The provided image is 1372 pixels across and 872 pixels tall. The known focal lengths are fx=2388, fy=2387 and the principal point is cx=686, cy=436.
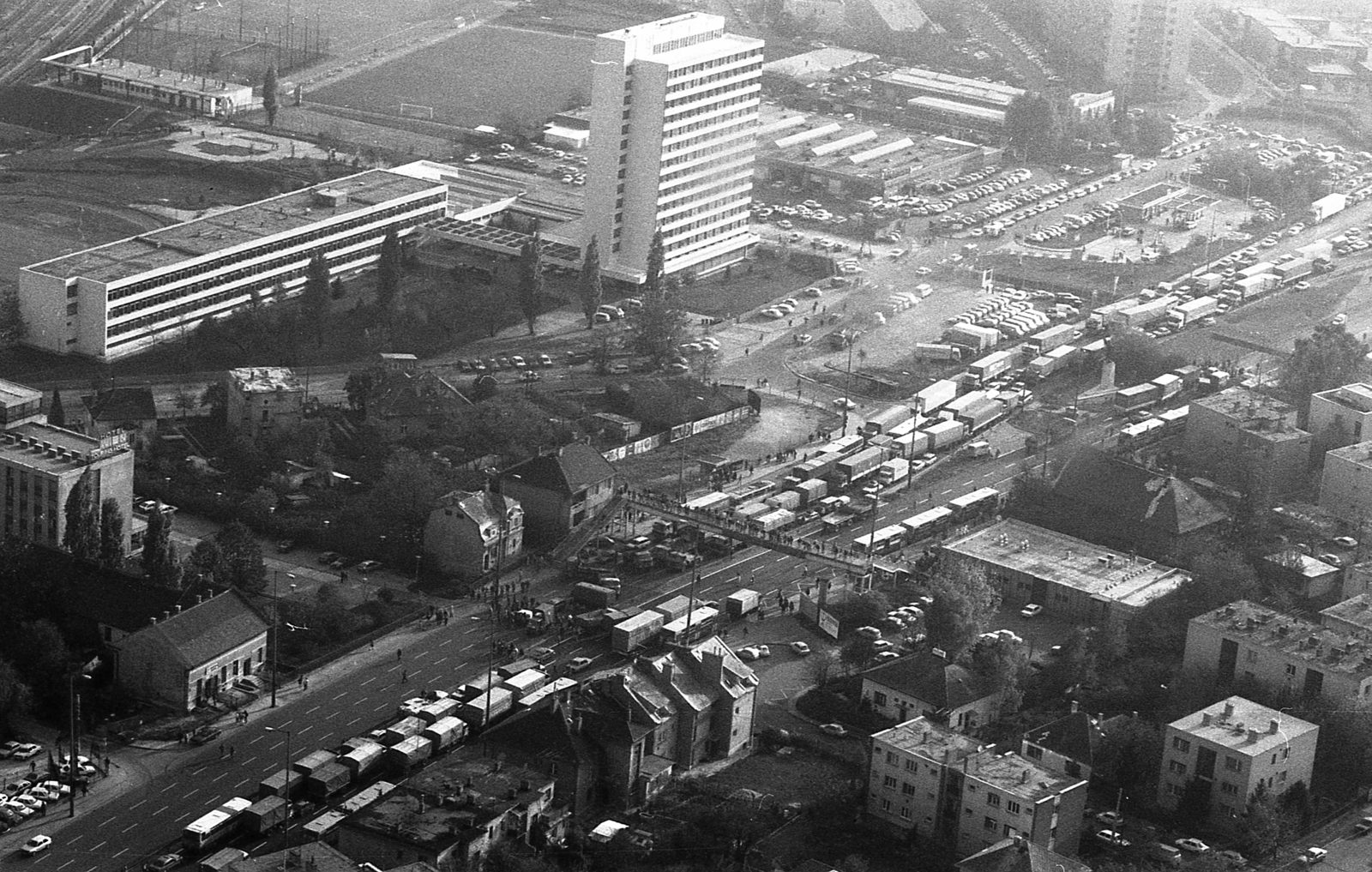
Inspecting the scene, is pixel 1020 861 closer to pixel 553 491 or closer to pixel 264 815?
pixel 264 815

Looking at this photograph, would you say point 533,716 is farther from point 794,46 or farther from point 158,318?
point 794,46

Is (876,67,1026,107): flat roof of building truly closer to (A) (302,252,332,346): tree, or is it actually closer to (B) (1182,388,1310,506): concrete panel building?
(B) (1182,388,1310,506): concrete panel building

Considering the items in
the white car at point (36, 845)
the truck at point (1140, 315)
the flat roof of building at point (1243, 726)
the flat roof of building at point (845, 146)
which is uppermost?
the flat roof of building at point (1243, 726)

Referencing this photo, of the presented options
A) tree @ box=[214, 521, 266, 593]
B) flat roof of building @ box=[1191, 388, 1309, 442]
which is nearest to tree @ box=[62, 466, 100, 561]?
tree @ box=[214, 521, 266, 593]

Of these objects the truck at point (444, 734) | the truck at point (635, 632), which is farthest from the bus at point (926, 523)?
the truck at point (444, 734)

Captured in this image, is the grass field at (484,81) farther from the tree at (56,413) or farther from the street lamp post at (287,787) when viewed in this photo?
the street lamp post at (287,787)

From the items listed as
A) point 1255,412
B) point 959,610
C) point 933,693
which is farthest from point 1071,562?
point 1255,412
